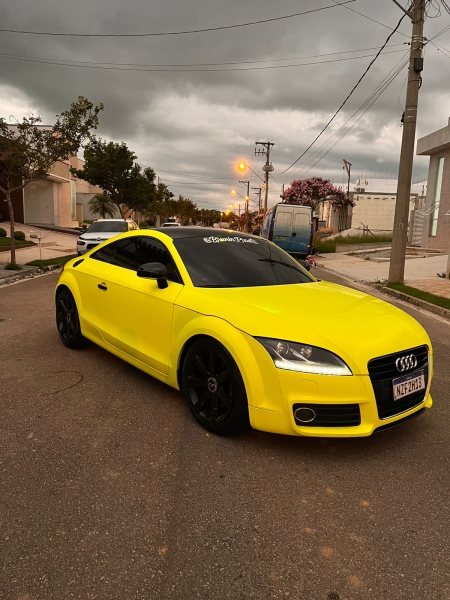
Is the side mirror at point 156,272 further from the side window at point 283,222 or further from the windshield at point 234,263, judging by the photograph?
the side window at point 283,222

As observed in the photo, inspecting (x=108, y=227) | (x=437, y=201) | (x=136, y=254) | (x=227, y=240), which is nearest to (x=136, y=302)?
(x=136, y=254)

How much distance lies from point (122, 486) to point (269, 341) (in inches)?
49.1

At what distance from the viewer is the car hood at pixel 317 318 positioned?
2.81m

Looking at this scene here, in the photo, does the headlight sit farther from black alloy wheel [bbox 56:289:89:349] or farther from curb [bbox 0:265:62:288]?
curb [bbox 0:265:62:288]

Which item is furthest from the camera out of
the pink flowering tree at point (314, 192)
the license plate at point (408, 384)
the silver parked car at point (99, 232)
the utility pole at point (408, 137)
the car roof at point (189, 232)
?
the pink flowering tree at point (314, 192)

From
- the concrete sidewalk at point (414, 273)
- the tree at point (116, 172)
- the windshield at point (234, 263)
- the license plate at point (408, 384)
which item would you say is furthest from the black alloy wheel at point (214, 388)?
the tree at point (116, 172)

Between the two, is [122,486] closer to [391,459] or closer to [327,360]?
[327,360]

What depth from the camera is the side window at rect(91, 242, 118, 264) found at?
15.5 feet

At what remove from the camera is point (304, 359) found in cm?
278

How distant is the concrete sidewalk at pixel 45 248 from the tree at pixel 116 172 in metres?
5.16

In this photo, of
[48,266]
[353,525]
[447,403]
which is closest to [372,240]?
[48,266]

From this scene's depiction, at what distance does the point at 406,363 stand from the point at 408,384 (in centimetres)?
15

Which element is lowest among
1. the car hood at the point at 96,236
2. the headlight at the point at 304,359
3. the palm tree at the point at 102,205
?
the headlight at the point at 304,359

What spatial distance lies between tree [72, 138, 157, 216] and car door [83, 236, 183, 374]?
99.1 feet
